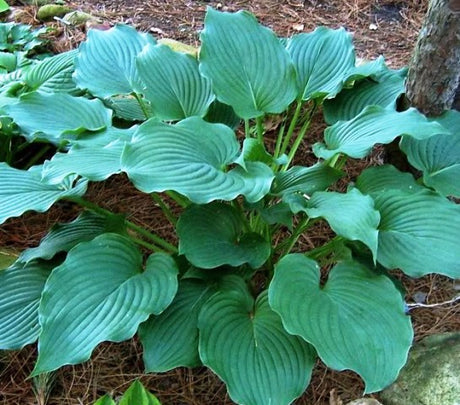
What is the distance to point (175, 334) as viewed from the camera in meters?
1.58

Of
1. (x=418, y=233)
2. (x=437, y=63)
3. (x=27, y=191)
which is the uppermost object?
(x=437, y=63)

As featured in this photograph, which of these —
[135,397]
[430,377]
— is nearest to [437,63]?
[430,377]

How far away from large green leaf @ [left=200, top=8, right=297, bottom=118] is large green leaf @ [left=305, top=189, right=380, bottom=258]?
464mm

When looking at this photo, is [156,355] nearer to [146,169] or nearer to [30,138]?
[146,169]

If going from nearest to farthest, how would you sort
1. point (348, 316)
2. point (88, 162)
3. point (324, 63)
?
1. point (348, 316)
2. point (88, 162)
3. point (324, 63)

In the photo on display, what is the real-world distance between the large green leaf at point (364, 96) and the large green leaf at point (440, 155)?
20 centimetres

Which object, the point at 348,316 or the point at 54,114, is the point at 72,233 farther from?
the point at 348,316

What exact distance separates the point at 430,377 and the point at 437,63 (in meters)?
0.98

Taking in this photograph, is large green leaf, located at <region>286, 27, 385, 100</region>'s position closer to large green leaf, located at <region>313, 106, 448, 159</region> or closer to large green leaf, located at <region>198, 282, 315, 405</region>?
large green leaf, located at <region>313, 106, 448, 159</region>

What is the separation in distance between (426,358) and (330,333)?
0.40 m

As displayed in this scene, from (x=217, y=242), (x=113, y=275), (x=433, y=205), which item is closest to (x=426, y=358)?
(x=433, y=205)

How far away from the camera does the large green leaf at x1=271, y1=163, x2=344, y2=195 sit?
179 centimetres

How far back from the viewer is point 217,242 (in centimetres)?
169

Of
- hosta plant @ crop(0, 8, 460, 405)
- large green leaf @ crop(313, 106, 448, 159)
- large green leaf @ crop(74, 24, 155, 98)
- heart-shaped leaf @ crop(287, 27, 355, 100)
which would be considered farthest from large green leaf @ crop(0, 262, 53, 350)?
heart-shaped leaf @ crop(287, 27, 355, 100)
